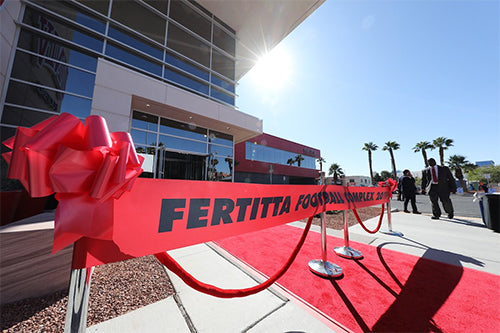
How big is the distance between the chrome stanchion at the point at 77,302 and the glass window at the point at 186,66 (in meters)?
11.4

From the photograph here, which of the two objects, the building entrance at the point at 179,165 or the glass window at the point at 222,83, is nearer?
the building entrance at the point at 179,165

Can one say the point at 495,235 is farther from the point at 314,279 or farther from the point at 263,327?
the point at 263,327

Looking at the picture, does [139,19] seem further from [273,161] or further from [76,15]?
[273,161]

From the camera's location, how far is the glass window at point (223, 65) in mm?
11656

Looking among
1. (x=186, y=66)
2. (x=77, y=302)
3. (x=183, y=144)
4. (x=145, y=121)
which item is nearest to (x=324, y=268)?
(x=77, y=302)

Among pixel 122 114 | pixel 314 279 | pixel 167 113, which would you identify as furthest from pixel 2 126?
pixel 314 279

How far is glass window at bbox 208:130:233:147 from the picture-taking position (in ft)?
35.2

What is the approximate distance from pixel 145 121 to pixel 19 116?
153 inches

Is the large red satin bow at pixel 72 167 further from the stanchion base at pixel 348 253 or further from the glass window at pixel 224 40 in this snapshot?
the glass window at pixel 224 40

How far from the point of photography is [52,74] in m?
6.41

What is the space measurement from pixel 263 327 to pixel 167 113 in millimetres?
9394

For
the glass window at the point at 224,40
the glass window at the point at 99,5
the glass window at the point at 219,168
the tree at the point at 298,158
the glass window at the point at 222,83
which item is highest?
the glass window at the point at 224,40

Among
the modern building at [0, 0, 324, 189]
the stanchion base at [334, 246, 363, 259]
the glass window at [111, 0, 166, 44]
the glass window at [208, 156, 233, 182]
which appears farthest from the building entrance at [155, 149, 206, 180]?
the stanchion base at [334, 246, 363, 259]

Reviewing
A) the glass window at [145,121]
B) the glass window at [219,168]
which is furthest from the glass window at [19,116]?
the glass window at [219,168]
